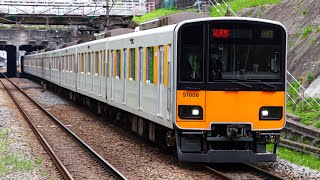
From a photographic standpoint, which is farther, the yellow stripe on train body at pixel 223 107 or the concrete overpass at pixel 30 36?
the concrete overpass at pixel 30 36

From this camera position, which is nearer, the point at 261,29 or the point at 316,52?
the point at 261,29

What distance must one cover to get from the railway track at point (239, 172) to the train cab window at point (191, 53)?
160 cm

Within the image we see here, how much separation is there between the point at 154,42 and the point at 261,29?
2.29 meters

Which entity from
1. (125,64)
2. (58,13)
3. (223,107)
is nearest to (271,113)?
(223,107)

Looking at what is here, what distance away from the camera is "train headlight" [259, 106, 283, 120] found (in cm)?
1116

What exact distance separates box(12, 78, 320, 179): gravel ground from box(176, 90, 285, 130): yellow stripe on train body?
84cm

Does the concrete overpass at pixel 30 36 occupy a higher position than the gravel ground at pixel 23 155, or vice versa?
the concrete overpass at pixel 30 36

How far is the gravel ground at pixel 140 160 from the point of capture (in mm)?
10812

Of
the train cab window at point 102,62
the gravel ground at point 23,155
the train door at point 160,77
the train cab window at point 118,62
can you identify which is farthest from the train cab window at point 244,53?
the train cab window at point 102,62

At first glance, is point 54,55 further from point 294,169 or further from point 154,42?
point 294,169

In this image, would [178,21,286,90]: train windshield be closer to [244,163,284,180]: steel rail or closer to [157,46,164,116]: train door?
[157,46,164,116]: train door

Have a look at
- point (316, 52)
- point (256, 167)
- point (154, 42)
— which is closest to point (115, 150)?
point (154, 42)

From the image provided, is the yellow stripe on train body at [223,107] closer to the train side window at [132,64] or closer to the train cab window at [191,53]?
the train cab window at [191,53]

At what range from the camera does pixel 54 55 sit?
116ft
